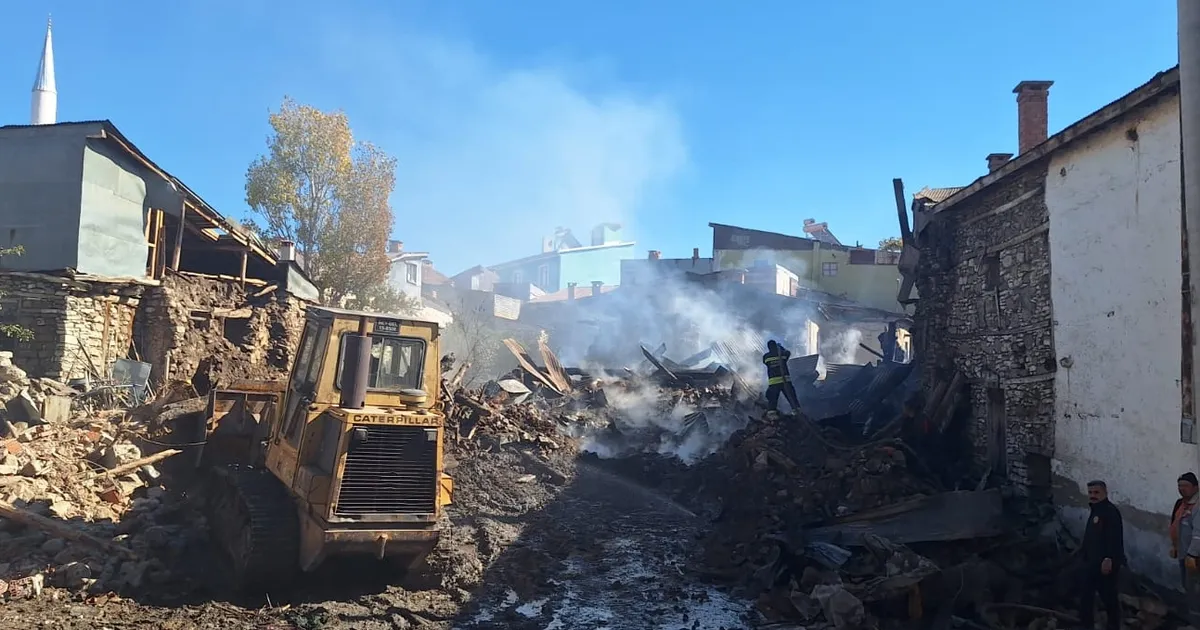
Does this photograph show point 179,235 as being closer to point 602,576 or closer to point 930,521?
point 602,576

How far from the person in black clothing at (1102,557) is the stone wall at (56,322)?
16.3m

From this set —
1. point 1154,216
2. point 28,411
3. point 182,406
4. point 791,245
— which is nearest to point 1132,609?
point 1154,216

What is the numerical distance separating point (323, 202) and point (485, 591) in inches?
1054

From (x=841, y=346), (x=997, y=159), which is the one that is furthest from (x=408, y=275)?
(x=997, y=159)

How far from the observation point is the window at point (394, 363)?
812 centimetres

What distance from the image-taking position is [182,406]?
1211 cm

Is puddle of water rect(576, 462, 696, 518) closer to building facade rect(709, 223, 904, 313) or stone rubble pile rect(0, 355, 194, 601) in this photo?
stone rubble pile rect(0, 355, 194, 601)

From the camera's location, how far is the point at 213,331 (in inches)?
715

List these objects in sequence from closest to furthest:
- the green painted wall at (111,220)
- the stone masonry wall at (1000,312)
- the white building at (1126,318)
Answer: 1. the white building at (1126,318)
2. the stone masonry wall at (1000,312)
3. the green painted wall at (111,220)

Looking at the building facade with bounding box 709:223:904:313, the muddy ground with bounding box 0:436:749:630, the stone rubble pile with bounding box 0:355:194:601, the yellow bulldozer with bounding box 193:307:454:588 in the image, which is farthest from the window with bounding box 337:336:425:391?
the building facade with bounding box 709:223:904:313

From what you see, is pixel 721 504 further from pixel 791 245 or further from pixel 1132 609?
pixel 791 245

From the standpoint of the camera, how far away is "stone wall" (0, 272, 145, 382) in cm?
1479

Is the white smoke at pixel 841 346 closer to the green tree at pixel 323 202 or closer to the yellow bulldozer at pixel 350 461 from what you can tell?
the green tree at pixel 323 202

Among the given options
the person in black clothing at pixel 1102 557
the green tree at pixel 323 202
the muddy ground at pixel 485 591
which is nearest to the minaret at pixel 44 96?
the green tree at pixel 323 202
